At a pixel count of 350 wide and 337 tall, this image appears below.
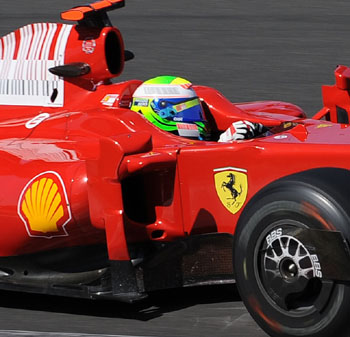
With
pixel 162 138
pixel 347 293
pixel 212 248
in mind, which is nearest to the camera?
pixel 347 293

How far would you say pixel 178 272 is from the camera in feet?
14.6

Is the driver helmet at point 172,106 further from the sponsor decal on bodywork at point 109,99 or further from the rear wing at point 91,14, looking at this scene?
the rear wing at point 91,14

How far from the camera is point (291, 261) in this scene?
3.92 meters

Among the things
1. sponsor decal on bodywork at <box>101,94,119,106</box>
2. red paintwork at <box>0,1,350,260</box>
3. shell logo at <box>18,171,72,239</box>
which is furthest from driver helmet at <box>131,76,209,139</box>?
shell logo at <box>18,171,72,239</box>

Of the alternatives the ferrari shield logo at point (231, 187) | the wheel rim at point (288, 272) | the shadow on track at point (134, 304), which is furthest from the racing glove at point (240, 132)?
the wheel rim at point (288, 272)

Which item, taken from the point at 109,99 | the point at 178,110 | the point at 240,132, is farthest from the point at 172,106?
the point at 109,99

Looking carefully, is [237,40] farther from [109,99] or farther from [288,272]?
[288,272]

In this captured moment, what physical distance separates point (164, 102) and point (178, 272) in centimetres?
94

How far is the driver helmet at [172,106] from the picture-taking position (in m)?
4.95

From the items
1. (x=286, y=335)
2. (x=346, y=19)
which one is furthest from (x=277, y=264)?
(x=346, y=19)

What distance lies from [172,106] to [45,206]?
84 centimetres

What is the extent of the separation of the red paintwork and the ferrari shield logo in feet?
0.06

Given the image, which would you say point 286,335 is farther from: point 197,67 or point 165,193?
point 197,67

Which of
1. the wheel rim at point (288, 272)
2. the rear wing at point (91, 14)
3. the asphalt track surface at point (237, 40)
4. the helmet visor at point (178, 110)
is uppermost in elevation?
the rear wing at point (91, 14)
